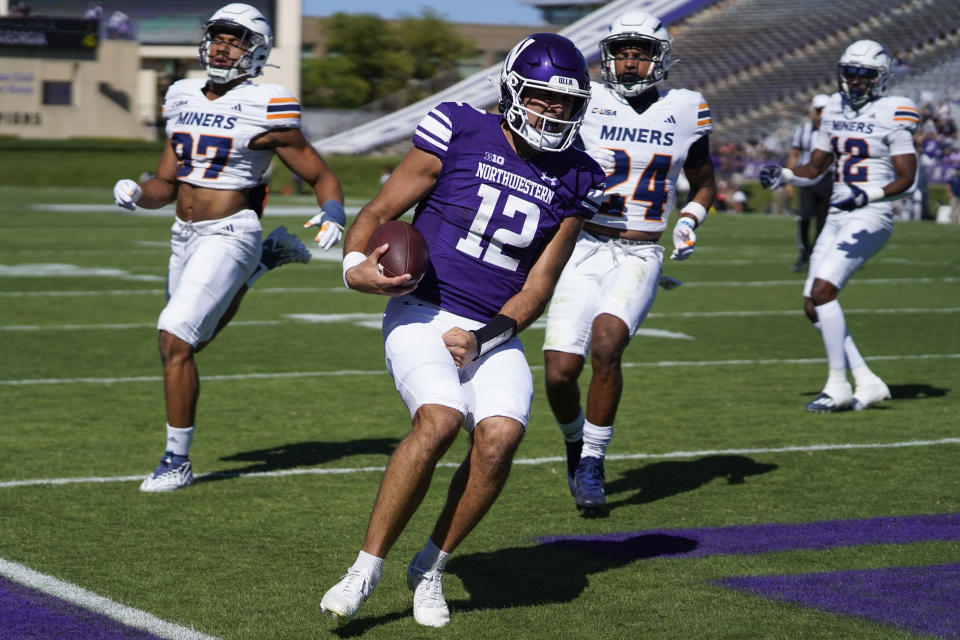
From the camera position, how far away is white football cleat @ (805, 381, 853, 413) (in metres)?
7.90

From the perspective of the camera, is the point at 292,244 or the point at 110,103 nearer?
the point at 292,244

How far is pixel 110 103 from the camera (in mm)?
48750

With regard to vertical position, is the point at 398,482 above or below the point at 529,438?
above

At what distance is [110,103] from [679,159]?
148ft

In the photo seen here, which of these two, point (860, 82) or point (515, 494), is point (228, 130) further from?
point (860, 82)

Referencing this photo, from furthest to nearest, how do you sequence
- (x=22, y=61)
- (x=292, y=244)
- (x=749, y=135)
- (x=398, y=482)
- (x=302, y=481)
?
(x=22, y=61) → (x=749, y=135) → (x=292, y=244) → (x=302, y=481) → (x=398, y=482)

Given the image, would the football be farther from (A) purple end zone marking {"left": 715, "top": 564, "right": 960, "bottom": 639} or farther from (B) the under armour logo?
(A) purple end zone marking {"left": 715, "top": 564, "right": 960, "bottom": 639}

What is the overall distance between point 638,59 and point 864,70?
2645 mm

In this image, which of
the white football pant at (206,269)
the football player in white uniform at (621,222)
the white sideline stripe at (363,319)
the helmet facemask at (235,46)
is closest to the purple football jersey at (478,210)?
the football player in white uniform at (621,222)

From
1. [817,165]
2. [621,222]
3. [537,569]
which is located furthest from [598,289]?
[817,165]

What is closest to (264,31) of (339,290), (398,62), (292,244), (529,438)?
(292,244)

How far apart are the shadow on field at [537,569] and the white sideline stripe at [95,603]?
43 cm

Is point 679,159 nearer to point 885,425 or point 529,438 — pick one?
point 529,438

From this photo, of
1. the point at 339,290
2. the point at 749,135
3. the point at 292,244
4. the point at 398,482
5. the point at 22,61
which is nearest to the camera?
the point at 398,482
